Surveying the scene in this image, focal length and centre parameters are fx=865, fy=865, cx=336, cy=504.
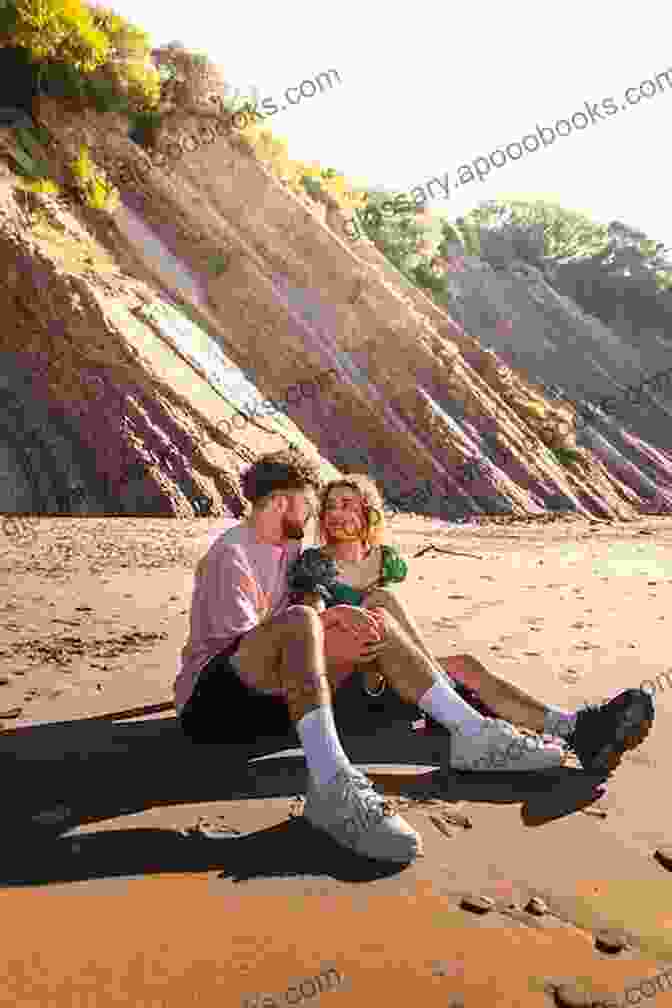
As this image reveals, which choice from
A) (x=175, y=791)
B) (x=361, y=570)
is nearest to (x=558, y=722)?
(x=361, y=570)

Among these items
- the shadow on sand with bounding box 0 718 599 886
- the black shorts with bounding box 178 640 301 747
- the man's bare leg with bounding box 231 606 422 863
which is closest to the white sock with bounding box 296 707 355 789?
the man's bare leg with bounding box 231 606 422 863

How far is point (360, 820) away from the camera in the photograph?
2.68 metres

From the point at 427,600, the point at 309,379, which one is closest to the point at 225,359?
the point at 309,379

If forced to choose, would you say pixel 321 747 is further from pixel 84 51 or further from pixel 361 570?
pixel 84 51

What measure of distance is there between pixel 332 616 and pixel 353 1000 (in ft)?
5.41

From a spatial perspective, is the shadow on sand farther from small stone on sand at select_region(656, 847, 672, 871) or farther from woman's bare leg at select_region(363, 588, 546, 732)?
small stone on sand at select_region(656, 847, 672, 871)

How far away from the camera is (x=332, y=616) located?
3441 millimetres

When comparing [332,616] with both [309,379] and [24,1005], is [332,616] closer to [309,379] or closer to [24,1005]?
[24,1005]

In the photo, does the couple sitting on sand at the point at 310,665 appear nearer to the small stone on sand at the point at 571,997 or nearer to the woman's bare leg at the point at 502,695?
the woman's bare leg at the point at 502,695

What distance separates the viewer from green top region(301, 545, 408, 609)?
12.4ft

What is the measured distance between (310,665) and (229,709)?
54 centimetres

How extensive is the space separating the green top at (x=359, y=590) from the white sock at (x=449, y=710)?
506 mm

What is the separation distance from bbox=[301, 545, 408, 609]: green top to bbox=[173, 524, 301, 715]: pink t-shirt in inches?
13.1

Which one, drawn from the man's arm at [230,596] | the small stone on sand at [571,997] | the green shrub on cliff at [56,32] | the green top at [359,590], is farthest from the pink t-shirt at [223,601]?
the green shrub on cliff at [56,32]
